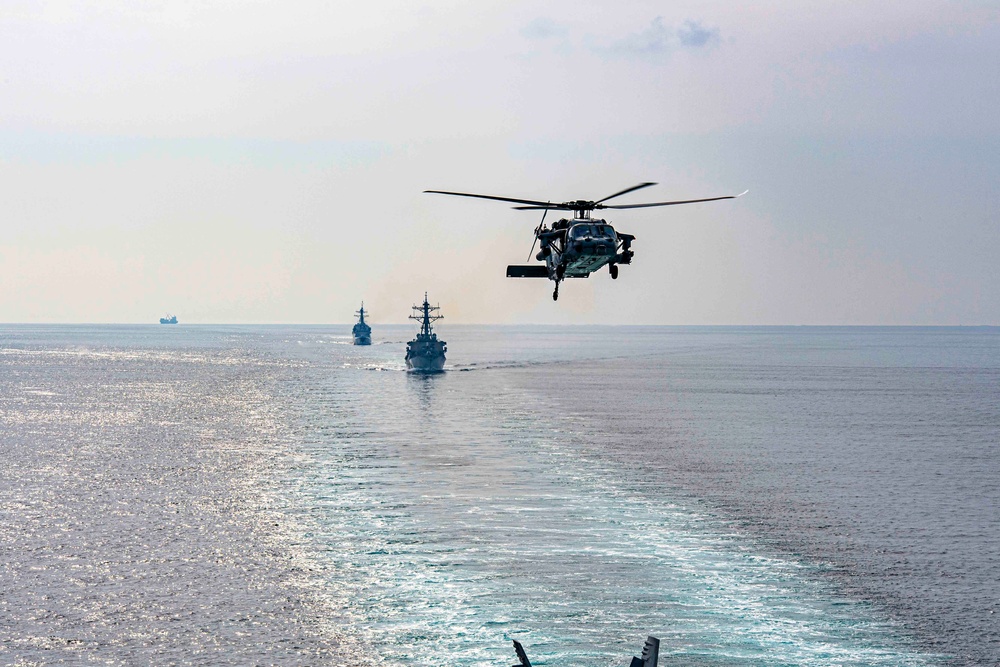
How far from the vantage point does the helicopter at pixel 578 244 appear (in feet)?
111

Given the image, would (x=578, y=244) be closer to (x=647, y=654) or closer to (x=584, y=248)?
(x=584, y=248)

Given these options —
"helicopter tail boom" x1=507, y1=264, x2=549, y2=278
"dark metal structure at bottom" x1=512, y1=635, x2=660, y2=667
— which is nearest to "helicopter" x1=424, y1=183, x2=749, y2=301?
"helicopter tail boom" x1=507, y1=264, x2=549, y2=278

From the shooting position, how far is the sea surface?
47.3m

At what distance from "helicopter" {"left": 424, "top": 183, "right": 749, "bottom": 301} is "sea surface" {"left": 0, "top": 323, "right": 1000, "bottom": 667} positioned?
18931mm

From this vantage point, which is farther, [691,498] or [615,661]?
[691,498]

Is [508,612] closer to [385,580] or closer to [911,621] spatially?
[385,580]

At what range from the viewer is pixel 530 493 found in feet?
261

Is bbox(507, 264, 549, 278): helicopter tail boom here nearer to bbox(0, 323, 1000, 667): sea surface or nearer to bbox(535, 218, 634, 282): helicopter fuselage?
bbox(535, 218, 634, 282): helicopter fuselage

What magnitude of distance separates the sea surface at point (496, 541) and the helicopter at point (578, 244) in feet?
62.1

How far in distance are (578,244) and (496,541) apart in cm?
3454

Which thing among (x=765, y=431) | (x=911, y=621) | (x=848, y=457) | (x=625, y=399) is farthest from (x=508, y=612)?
(x=625, y=399)

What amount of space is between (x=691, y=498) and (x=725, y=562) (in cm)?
1978

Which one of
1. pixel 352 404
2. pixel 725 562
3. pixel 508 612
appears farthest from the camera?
pixel 352 404

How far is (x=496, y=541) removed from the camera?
210 ft
